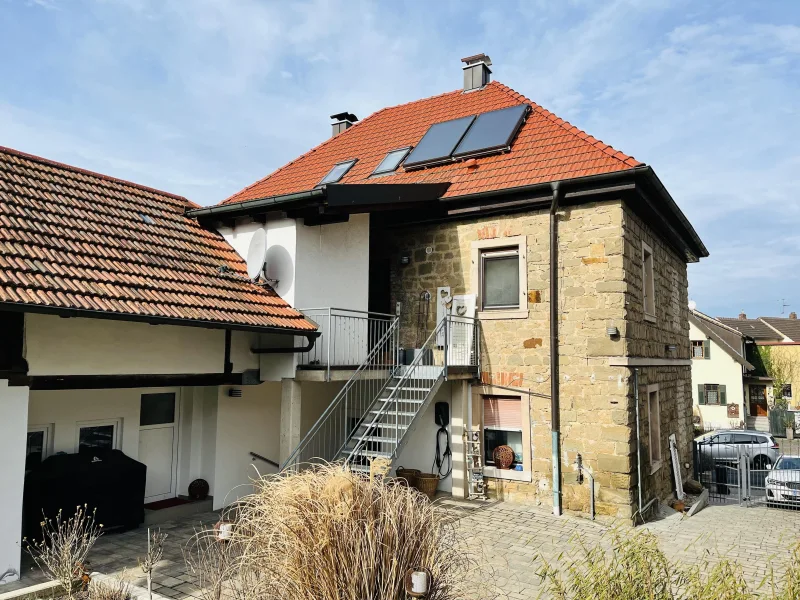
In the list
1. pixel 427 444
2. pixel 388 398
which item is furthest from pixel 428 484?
pixel 388 398

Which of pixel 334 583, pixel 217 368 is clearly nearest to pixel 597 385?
pixel 217 368

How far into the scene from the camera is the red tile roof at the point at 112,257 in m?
6.76

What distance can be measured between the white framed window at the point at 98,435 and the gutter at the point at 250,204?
3901 millimetres

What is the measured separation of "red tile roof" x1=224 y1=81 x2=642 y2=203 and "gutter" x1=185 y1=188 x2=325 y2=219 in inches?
99.7

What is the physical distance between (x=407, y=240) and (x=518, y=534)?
19.7ft

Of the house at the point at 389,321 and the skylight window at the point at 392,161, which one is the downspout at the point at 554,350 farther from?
the skylight window at the point at 392,161

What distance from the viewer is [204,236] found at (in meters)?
10.6

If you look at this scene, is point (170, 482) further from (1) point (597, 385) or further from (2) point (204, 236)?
(1) point (597, 385)

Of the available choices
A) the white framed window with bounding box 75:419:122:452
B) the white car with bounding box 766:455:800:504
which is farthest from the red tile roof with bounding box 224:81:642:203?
the white car with bounding box 766:455:800:504

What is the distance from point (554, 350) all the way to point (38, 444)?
7.91 metres

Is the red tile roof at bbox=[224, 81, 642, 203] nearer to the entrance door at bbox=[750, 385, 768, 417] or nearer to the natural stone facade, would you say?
the natural stone facade

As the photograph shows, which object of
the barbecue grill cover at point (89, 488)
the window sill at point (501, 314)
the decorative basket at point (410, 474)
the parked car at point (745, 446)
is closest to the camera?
the barbecue grill cover at point (89, 488)

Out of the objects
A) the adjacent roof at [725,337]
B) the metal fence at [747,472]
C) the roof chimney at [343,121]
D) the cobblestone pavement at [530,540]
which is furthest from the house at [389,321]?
the adjacent roof at [725,337]

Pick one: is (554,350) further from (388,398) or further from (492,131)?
(492,131)
